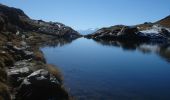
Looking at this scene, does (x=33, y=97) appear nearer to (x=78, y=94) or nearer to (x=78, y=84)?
(x=78, y=94)

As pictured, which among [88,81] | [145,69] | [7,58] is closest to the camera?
[7,58]

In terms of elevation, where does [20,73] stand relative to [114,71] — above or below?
above

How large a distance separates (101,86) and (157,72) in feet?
70.4

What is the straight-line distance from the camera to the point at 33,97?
31984 mm

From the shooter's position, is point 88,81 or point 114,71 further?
point 114,71

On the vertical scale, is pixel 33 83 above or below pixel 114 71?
above

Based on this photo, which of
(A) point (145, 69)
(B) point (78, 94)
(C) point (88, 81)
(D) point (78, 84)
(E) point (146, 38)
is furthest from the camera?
(E) point (146, 38)

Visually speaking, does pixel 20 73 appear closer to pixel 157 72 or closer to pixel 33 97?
pixel 33 97

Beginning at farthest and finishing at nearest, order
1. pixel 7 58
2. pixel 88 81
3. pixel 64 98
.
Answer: pixel 88 81, pixel 7 58, pixel 64 98

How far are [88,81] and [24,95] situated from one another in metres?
20.1

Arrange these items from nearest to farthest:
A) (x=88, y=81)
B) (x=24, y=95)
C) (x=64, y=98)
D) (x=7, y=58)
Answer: (x=24, y=95) → (x=64, y=98) → (x=7, y=58) → (x=88, y=81)

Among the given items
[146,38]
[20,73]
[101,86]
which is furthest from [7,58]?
[146,38]

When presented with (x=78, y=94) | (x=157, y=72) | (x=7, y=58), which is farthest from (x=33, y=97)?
(x=157, y=72)

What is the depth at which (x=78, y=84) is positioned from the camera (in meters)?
47.2
